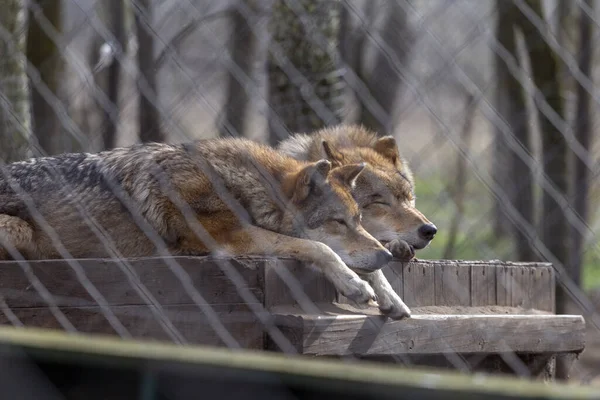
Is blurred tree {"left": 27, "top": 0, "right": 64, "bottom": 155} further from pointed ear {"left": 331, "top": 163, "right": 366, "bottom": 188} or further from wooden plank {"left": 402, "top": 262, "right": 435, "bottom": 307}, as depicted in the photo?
wooden plank {"left": 402, "top": 262, "right": 435, "bottom": 307}

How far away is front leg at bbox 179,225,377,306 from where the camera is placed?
314 cm

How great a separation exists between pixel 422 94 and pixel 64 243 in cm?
214

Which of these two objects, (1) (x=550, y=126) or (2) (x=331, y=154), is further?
(1) (x=550, y=126)

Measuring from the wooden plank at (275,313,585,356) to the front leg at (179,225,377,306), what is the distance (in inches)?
9.0

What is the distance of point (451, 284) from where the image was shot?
3402mm

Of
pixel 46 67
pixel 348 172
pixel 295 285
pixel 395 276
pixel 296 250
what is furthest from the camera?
pixel 46 67

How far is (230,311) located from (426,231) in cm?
192

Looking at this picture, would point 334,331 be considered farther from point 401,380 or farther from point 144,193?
point 401,380

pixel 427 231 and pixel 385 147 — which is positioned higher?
pixel 385 147

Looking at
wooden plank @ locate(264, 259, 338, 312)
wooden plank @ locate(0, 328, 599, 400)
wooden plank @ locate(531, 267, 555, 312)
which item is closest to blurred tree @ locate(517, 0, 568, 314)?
wooden plank @ locate(531, 267, 555, 312)

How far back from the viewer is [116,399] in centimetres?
123

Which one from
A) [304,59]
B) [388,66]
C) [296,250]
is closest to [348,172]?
[296,250]

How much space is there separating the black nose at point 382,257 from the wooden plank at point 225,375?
7.52ft

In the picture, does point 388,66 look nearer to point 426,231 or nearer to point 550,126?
point 550,126
